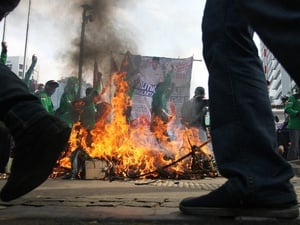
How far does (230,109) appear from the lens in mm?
1913

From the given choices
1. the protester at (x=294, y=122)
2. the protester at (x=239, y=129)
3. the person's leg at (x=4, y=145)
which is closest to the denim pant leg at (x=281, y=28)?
the protester at (x=239, y=129)

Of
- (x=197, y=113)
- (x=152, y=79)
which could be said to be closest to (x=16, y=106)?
(x=197, y=113)

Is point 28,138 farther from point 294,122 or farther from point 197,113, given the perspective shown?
point 294,122

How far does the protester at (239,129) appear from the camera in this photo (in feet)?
5.90

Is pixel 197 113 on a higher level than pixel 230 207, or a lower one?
higher

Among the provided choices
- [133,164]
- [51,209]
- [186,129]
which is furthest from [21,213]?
[186,129]

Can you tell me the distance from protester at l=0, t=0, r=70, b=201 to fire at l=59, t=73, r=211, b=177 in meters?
4.26

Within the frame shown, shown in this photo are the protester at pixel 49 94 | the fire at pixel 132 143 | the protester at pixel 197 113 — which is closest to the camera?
the fire at pixel 132 143

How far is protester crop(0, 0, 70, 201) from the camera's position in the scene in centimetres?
170

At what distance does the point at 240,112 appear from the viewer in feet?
6.20

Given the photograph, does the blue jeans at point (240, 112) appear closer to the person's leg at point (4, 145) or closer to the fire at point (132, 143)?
the person's leg at point (4, 145)

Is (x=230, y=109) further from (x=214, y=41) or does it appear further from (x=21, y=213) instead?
(x=21, y=213)

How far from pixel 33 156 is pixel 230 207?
29.4 inches

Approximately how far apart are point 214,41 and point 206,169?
497cm
